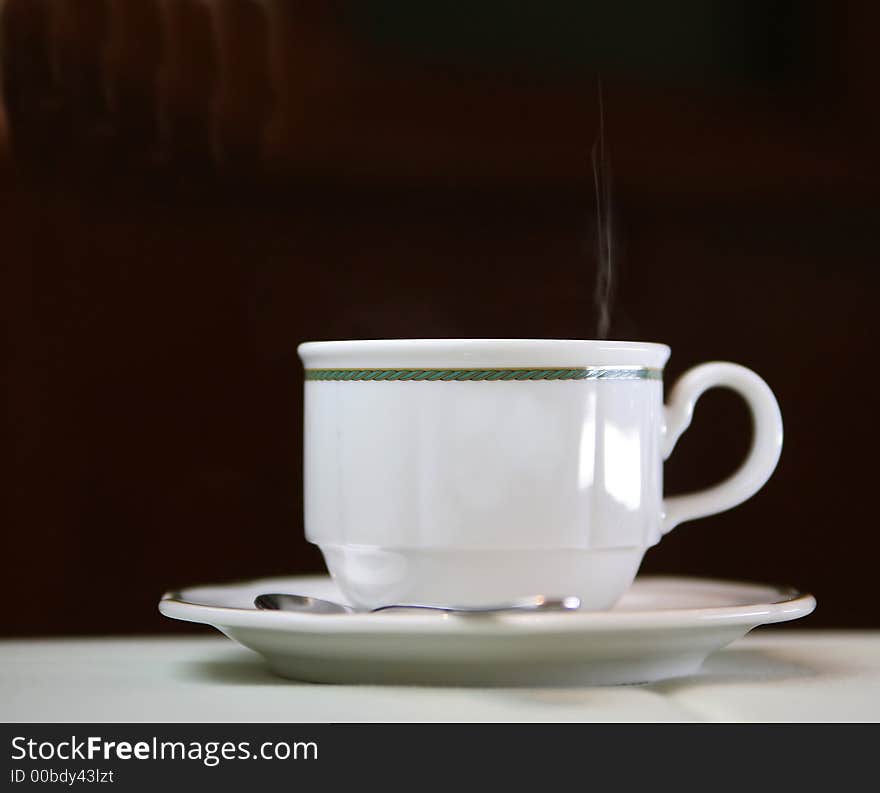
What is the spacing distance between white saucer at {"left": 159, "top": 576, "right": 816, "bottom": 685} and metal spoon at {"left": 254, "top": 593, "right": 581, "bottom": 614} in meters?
0.02

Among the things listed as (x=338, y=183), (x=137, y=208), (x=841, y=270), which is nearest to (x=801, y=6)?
(x=841, y=270)

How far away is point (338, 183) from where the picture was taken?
2.76 feet

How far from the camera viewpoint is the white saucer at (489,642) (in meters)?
0.52

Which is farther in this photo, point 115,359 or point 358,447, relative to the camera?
point 115,359

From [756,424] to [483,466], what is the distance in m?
0.17

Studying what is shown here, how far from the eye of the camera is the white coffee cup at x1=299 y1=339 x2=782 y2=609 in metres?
0.57

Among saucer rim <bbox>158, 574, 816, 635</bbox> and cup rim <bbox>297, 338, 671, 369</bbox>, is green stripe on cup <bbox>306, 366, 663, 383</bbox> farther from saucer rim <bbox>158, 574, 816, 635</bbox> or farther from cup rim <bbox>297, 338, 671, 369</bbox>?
saucer rim <bbox>158, 574, 816, 635</bbox>

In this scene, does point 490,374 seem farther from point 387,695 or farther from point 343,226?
point 343,226

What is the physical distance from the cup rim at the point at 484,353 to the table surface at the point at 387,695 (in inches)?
5.6

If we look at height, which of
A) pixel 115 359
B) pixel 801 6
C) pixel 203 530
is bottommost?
pixel 203 530

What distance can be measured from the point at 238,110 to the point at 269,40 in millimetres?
48
